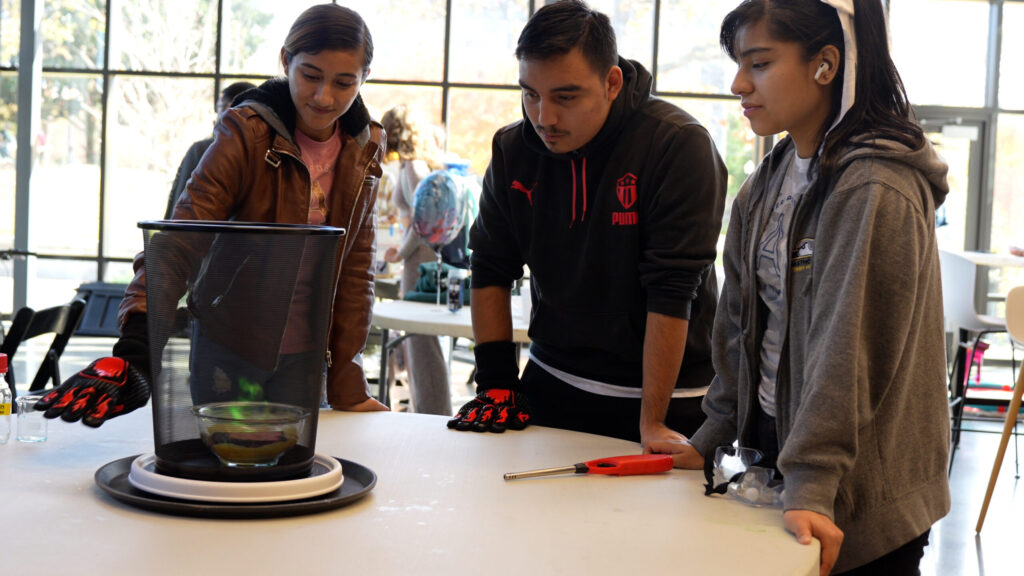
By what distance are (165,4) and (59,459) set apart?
27.2 feet

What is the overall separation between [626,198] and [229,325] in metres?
0.90

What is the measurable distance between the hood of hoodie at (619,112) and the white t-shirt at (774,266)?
1.59 feet

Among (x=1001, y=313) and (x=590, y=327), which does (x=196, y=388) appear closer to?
(x=590, y=327)

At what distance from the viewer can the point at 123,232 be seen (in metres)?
8.96

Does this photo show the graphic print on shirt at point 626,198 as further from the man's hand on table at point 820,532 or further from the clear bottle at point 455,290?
the clear bottle at point 455,290

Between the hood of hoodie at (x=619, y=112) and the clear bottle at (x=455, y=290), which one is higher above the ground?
the hood of hoodie at (x=619, y=112)

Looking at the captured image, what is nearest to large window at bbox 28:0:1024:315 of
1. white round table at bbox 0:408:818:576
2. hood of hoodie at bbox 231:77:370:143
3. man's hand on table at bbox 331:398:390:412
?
hood of hoodie at bbox 231:77:370:143

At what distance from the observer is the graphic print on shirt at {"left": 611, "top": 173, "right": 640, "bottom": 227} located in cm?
190

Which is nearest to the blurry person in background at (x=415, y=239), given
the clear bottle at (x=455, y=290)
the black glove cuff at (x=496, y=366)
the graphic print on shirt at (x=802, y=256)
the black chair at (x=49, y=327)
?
the clear bottle at (x=455, y=290)

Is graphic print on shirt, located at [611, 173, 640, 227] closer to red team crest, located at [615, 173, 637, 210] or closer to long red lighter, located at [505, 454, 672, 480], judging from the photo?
red team crest, located at [615, 173, 637, 210]

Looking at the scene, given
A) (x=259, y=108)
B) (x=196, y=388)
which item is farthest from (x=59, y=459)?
(x=259, y=108)

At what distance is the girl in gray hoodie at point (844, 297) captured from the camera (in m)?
1.25

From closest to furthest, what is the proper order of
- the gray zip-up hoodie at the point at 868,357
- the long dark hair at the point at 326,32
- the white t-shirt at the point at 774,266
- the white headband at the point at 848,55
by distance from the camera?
the gray zip-up hoodie at the point at 868,357, the white headband at the point at 848,55, the white t-shirt at the point at 774,266, the long dark hair at the point at 326,32

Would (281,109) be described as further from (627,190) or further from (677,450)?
(677,450)
